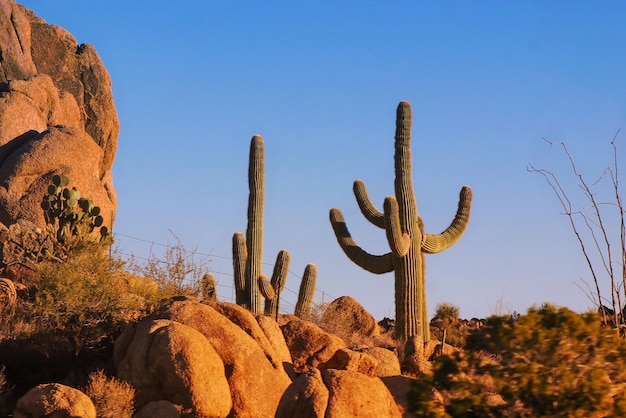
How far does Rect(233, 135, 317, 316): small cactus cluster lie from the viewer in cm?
2205

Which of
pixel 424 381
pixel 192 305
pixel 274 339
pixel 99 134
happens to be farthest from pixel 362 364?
pixel 99 134

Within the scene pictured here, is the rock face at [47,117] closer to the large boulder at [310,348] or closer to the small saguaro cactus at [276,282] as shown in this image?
the small saguaro cactus at [276,282]

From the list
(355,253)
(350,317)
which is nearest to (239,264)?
(355,253)

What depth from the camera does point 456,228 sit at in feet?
73.5

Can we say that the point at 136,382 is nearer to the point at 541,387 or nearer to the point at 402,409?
the point at 402,409

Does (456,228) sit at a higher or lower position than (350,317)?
higher

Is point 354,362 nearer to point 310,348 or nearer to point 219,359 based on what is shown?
point 310,348

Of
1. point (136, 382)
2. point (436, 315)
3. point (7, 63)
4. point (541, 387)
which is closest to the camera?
point (541, 387)

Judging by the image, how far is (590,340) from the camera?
918 cm

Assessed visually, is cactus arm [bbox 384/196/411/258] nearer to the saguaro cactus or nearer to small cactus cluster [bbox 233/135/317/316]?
the saguaro cactus

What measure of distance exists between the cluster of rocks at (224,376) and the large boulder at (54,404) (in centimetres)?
1

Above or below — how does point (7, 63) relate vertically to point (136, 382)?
above

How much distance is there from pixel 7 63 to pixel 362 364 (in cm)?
2176

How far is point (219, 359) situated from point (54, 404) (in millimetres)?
2738
